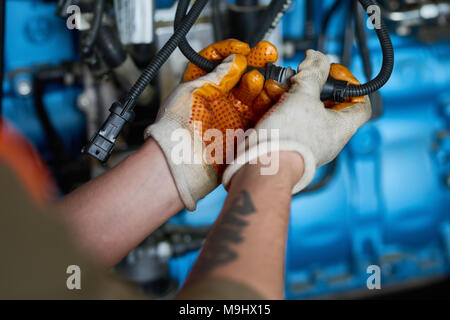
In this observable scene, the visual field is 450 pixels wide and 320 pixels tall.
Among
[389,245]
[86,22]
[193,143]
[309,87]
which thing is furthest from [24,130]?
[389,245]

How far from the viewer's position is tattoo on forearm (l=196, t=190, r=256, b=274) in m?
0.47

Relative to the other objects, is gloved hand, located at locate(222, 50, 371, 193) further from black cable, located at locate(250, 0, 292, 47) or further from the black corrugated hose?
black cable, located at locate(250, 0, 292, 47)

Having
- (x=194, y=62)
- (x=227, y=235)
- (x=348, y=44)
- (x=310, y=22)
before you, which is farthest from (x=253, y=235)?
(x=310, y=22)

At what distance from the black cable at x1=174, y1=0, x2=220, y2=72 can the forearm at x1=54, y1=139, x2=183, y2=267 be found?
18 cm

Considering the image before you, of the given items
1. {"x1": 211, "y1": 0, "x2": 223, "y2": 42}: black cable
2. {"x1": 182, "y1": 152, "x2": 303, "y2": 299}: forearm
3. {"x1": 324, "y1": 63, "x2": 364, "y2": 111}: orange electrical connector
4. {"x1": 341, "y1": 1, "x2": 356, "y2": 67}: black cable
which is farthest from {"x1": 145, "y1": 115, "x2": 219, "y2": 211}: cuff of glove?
{"x1": 341, "y1": 1, "x2": 356, "y2": 67}: black cable

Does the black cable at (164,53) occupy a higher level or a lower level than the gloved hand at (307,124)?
higher

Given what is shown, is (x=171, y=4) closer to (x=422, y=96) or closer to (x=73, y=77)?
(x=73, y=77)

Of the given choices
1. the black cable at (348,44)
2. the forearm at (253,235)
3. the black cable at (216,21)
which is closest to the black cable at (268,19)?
the black cable at (216,21)

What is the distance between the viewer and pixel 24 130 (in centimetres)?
112

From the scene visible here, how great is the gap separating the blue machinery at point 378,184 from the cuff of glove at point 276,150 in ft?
1.75

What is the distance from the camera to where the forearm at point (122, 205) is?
631 millimetres

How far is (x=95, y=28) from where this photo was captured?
826 millimetres

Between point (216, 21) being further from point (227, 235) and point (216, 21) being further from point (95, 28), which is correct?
point (227, 235)

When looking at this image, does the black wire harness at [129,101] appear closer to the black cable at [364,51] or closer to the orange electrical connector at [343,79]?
the orange electrical connector at [343,79]
